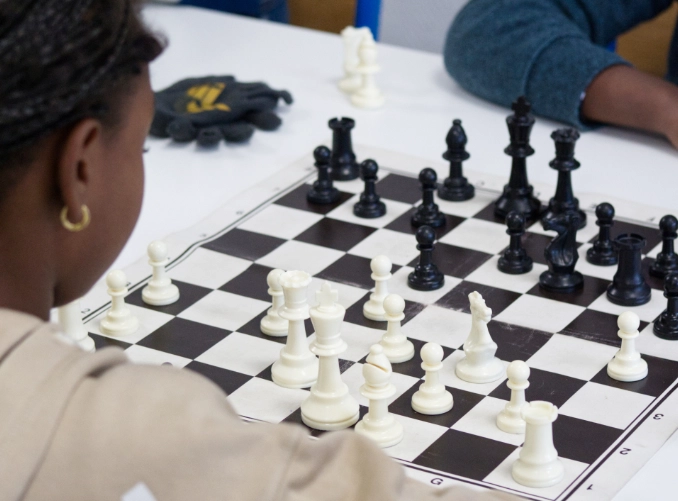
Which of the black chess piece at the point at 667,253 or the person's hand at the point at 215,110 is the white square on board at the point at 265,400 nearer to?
the black chess piece at the point at 667,253

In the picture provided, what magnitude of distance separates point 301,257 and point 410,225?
0.70 ft

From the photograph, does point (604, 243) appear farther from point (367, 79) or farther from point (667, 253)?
point (367, 79)

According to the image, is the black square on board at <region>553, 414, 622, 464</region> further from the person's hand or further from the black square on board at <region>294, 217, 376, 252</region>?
the person's hand

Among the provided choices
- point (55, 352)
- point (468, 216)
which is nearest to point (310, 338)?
point (468, 216)

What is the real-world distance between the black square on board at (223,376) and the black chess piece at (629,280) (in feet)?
1.80

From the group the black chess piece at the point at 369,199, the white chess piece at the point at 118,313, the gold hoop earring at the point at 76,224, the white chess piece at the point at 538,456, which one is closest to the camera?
the gold hoop earring at the point at 76,224

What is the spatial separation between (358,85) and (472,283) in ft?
2.61

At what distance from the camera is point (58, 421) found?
0.75 meters

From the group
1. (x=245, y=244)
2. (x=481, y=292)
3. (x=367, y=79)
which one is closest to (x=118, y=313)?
(x=245, y=244)

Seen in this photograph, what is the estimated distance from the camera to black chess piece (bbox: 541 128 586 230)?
177 centimetres

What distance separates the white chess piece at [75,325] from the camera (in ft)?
4.75

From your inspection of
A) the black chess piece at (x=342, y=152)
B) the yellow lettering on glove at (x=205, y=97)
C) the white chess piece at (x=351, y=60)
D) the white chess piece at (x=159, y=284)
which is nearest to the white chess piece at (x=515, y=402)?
the white chess piece at (x=159, y=284)

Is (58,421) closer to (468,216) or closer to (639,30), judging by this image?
(468,216)

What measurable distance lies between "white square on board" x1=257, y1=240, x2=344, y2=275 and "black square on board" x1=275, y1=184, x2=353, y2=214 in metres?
0.13
